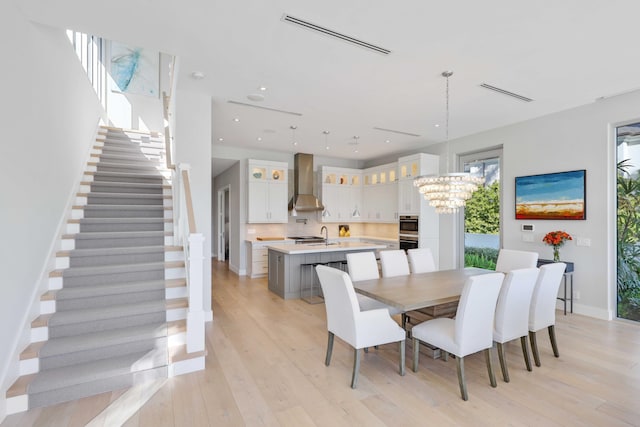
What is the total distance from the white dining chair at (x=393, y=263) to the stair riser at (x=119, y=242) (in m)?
2.79

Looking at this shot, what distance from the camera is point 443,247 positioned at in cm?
645

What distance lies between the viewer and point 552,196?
475 cm

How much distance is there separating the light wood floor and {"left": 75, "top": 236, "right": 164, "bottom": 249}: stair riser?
1398 mm

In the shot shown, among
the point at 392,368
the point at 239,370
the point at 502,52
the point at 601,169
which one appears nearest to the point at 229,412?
the point at 239,370

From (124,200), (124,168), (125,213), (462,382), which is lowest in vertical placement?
(462,382)

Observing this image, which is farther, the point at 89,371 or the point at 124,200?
the point at 124,200

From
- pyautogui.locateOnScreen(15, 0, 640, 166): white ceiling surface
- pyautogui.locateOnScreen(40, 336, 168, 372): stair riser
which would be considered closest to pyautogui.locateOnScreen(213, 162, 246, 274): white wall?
pyautogui.locateOnScreen(15, 0, 640, 166): white ceiling surface

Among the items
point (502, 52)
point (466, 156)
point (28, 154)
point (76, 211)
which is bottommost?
point (76, 211)

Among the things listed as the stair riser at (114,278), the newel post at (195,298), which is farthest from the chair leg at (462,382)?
the stair riser at (114,278)

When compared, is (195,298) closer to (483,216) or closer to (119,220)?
(119,220)

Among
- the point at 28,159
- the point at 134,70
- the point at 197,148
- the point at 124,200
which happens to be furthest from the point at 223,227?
the point at 28,159

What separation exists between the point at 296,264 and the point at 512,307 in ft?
11.0

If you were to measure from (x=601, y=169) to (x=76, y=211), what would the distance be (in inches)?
269

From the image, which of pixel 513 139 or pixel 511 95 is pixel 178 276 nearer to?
pixel 511 95
